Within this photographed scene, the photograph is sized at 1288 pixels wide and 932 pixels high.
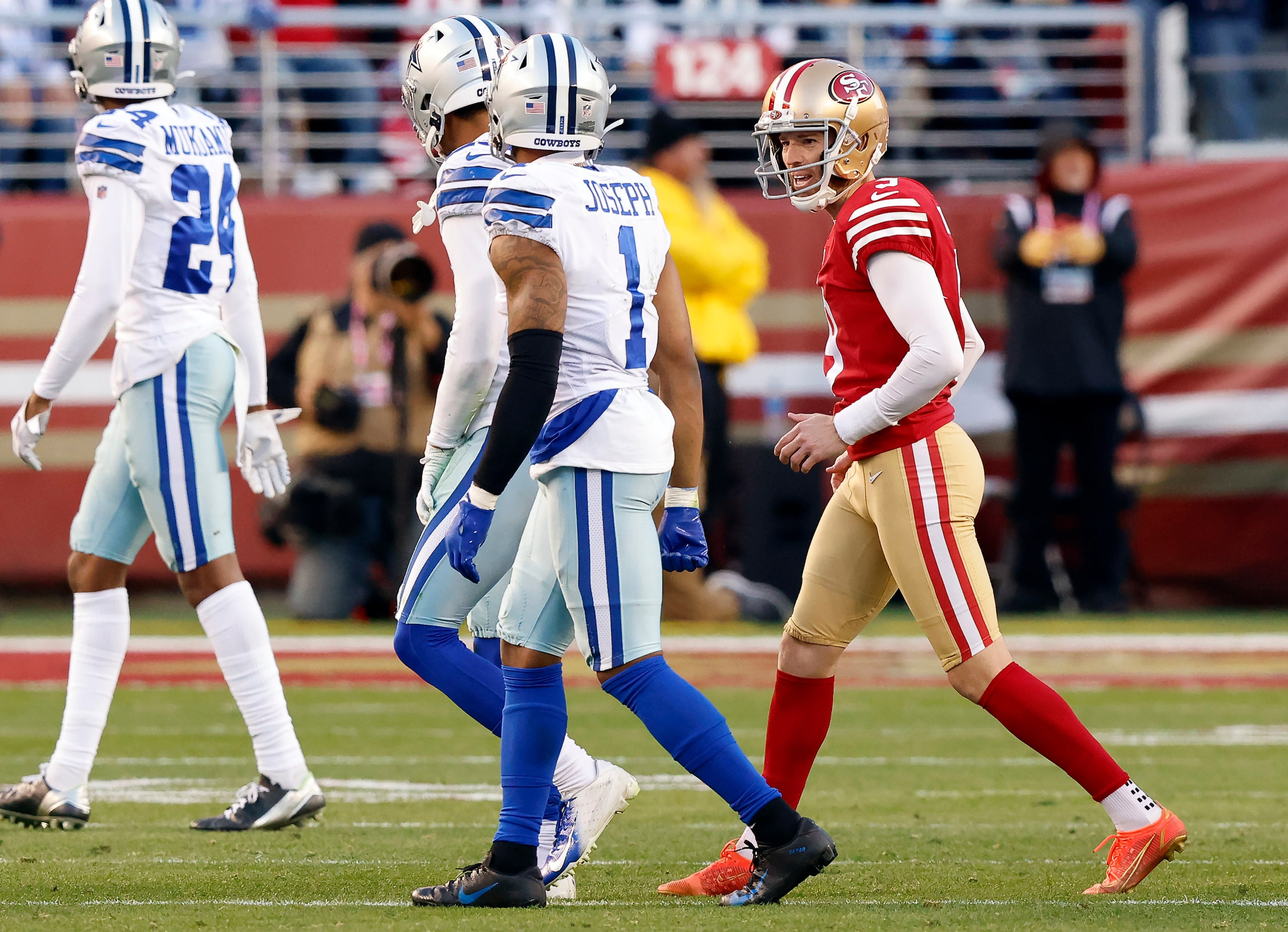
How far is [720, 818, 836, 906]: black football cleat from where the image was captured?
13.1 feet

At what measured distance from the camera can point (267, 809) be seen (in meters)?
5.32

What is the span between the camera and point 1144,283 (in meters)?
11.5

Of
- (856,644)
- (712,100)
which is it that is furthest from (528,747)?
(712,100)

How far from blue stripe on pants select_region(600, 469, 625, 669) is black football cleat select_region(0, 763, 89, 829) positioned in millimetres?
2037

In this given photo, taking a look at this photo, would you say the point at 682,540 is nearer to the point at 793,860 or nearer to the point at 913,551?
the point at 913,551

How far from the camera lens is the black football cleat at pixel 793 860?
13.1 ft

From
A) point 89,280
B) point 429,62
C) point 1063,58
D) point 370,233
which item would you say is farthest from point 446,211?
point 1063,58

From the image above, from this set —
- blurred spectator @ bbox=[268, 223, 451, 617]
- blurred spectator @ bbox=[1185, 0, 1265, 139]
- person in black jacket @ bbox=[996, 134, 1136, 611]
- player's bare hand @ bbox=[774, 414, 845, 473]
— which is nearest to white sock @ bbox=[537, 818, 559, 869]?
player's bare hand @ bbox=[774, 414, 845, 473]

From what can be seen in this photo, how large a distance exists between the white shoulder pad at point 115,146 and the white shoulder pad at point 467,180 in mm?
1191

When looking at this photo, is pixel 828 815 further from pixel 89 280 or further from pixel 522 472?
pixel 89 280

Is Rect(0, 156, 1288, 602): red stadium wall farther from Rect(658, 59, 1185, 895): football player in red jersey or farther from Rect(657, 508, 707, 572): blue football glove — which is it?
Rect(657, 508, 707, 572): blue football glove

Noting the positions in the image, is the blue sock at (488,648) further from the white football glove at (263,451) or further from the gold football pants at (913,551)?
the white football glove at (263,451)

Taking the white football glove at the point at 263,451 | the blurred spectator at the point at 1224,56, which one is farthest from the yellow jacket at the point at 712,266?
the white football glove at the point at 263,451

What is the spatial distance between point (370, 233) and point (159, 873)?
20.6 feet
